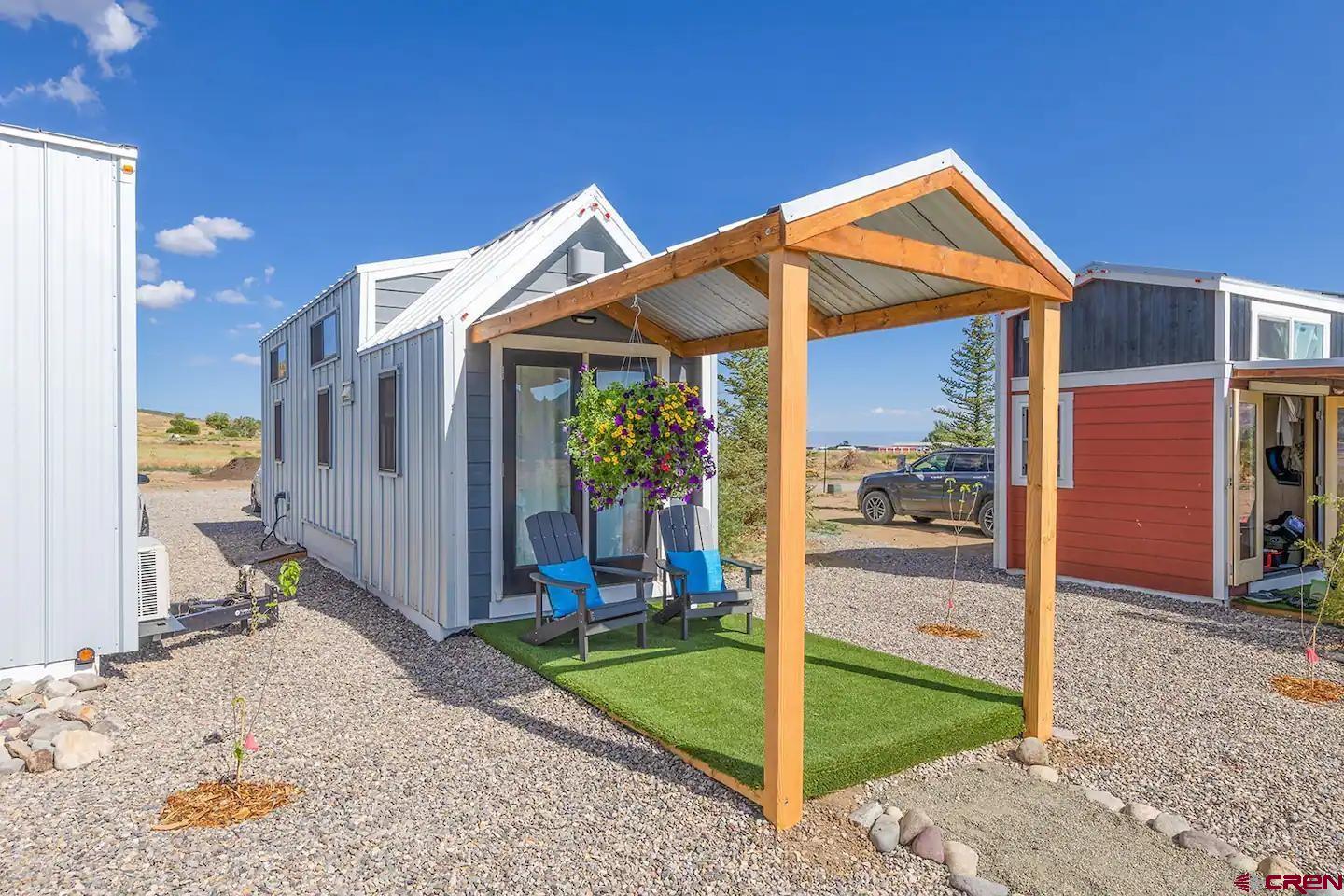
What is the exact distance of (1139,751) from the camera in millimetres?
3783

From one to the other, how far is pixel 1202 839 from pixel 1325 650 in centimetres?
410

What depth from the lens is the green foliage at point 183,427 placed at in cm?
4028

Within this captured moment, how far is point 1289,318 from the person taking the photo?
7891 millimetres

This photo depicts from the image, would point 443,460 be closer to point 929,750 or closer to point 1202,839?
point 929,750

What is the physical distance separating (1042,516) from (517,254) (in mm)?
4409

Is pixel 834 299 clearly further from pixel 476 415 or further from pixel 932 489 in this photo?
pixel 932 489

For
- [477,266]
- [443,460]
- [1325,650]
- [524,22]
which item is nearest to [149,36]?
[524,22]

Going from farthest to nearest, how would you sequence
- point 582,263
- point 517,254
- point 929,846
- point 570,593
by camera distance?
point 582,263 → point 517,254 → point 570,593 → point 929,846

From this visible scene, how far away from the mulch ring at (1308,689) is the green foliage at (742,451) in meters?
5.99

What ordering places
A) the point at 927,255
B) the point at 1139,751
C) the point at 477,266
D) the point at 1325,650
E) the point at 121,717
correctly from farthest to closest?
the point at 477,266 → the point at 1325,650 → the point at 121,717 → the point at 1139,751 → the point at 927,255

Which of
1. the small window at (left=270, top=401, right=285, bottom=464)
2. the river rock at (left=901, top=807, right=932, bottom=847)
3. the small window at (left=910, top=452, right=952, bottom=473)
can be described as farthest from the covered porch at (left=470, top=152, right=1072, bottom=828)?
the small window at (left=910, top=452, right=952, bottom=473)

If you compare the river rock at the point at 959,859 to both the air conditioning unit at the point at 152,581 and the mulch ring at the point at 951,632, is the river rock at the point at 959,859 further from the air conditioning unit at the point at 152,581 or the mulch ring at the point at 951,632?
the air conditioning unit at the point at 152,581

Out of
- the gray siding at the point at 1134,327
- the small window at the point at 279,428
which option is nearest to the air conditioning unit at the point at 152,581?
the small window at the point at 279,428

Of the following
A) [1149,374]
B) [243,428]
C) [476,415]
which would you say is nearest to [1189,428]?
[1149,374]
